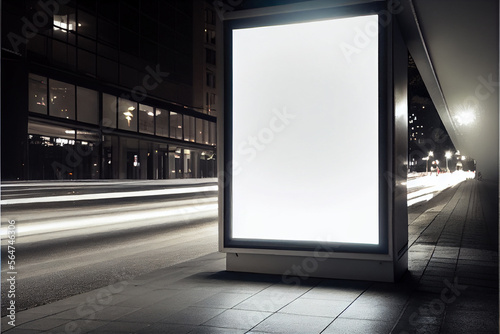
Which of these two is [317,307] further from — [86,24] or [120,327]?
[86,24]

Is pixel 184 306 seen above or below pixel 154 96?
below

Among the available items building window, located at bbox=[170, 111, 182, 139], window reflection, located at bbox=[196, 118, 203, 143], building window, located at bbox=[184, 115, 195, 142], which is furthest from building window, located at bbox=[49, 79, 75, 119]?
window reflection, located at bbox=[196, 118, 203, 143]

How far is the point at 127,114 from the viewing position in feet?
141

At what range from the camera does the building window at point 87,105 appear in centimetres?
3719

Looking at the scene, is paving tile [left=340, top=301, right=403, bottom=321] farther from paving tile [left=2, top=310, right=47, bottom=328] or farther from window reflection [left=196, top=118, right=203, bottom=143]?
window reflection [left=196, top=118, right=203, bottom=143]

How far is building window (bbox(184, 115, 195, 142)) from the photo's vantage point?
2109 inches

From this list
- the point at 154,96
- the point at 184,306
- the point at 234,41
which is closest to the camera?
the point at 184,306

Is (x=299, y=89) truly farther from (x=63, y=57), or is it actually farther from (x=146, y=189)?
(x=63, y=57)

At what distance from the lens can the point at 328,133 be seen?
6676 millimetres

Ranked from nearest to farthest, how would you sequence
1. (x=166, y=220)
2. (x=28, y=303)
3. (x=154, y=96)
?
(x=28, y=303)
(x=166, y=220)
(x=154, y=96)

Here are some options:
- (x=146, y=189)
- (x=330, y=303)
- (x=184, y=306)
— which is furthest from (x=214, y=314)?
(x=146, y=189)

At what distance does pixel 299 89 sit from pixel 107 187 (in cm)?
2040

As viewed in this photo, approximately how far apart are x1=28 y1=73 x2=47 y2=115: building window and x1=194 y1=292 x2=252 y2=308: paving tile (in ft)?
100

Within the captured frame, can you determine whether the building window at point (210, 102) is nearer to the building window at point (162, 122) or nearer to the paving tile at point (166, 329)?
the building window at point (162, 122)
